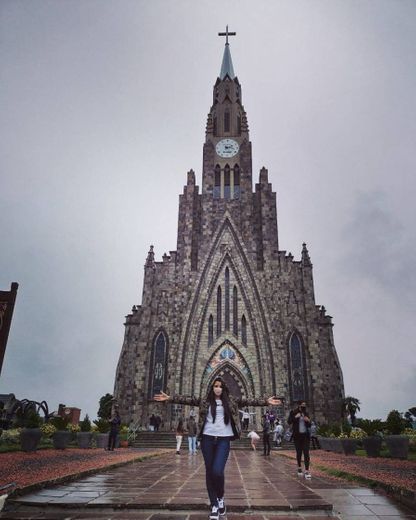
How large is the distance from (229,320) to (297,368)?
21.0 feet

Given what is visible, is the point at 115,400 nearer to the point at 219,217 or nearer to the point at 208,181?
the point at 219,217

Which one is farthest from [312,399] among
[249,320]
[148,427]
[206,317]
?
[148,427]

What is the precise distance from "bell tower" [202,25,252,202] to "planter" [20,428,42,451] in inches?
1030

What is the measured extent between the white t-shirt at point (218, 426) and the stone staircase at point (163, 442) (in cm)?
1868

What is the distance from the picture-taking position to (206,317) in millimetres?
30781

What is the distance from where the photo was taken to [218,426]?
15.9ft

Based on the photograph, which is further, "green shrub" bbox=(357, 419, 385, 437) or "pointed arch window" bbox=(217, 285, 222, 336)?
"pointed arch window" bbox=(217, 285, 222, 336)

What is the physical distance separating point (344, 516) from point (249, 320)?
26027 millimetres

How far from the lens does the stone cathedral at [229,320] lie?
93.6 ft

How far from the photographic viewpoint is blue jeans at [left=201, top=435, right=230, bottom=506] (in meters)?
4.41

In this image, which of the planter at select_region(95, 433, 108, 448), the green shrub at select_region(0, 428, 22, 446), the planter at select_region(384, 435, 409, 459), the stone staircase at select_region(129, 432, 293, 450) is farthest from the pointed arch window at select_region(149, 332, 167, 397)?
the planter at select_region(384, 435, 409, 459)

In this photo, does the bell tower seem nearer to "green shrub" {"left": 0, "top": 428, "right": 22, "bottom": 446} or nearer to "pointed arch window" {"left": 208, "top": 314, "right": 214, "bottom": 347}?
"pointed arch window" {"left": 208, "top": 314, "right": 214, "bottom": 347}

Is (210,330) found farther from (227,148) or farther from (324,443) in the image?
(227,148)

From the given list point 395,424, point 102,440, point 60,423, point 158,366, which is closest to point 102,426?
point 102,440
